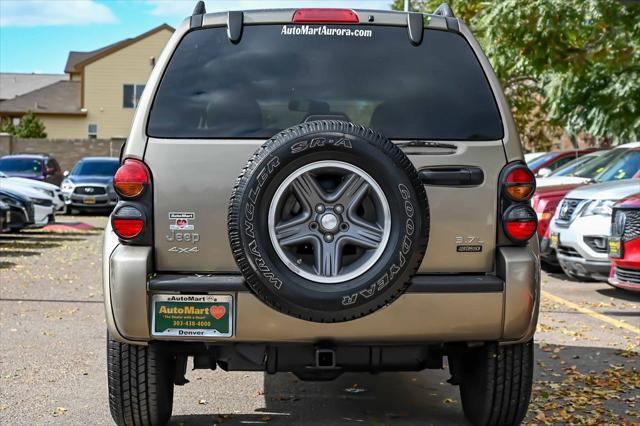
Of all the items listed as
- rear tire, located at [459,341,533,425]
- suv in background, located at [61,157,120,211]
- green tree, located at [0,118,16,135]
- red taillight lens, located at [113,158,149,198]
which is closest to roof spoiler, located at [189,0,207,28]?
red taillight lens, located at [113,158,149,198]

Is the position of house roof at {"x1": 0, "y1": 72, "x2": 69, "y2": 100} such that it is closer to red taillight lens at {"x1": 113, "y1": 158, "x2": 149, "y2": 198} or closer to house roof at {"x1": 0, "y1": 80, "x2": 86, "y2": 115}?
house roof at {"x1": 0, "y1": 80, "x2": 86, "y2": 115}

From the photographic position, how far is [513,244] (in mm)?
Answer: 4402

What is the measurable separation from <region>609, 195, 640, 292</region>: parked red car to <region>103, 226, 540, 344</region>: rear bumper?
17.3 ft

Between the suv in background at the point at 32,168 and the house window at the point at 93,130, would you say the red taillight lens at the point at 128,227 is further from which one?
the house window at the point at 93,130

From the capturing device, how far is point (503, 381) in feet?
15.5

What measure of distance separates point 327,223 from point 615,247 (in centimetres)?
608

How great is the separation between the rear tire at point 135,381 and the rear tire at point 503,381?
1.54 m

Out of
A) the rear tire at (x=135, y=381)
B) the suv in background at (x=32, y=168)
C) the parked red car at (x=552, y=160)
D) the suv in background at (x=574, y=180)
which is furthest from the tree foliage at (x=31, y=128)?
the rear tire at (x=135, y=381)

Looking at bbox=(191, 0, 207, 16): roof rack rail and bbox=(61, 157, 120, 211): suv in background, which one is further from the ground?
bbox=(191, 0, 207, 16): roof rack rail

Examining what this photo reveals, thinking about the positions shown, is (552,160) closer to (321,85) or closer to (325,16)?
(325,16)

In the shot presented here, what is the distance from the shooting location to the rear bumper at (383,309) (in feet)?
13.9

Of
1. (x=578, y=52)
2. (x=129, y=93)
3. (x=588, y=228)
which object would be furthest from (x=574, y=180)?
(x=129, y=93)

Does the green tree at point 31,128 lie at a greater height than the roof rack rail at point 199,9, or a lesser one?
greater

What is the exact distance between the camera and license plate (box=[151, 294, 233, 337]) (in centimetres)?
426
